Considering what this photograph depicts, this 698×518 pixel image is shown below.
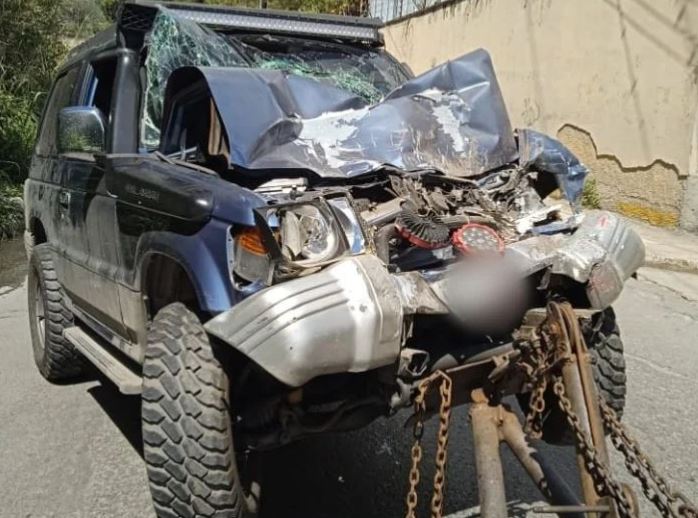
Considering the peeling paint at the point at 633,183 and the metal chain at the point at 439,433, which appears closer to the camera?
the metal chain at the point at 439,433

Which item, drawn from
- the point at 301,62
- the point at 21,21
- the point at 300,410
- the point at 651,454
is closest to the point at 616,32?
the point at 301,62

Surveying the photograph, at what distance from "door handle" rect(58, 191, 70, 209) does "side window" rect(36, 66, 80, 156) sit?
0.48m

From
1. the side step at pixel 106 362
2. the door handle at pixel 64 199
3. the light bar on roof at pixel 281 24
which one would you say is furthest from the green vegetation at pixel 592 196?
the side step at pixel 106 362

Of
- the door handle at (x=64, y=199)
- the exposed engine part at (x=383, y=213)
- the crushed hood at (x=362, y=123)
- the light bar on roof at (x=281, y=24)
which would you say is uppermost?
the light bar on roof at (x=281, y=24)

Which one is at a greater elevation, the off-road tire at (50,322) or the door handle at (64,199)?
the door handle at (64,199)

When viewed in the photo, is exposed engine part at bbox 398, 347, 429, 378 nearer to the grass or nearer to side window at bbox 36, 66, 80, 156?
side window at bbox 36, 66, 80, 156

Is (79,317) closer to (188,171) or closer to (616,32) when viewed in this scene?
(188,171)

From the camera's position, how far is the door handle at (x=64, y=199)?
456cm

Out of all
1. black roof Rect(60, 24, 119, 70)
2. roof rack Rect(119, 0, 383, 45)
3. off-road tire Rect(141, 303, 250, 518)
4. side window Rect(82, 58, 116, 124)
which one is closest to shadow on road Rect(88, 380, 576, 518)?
off-road tire Rect(141, 303, 250, 518)

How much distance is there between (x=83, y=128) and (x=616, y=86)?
7.64 meters

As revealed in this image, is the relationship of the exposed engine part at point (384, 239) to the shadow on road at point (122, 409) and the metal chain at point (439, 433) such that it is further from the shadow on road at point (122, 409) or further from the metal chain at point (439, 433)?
the shadow on road at point (122, 409)

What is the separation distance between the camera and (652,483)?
7.53ft

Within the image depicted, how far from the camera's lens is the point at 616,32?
9.68 m

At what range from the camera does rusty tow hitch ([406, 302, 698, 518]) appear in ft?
7.41
